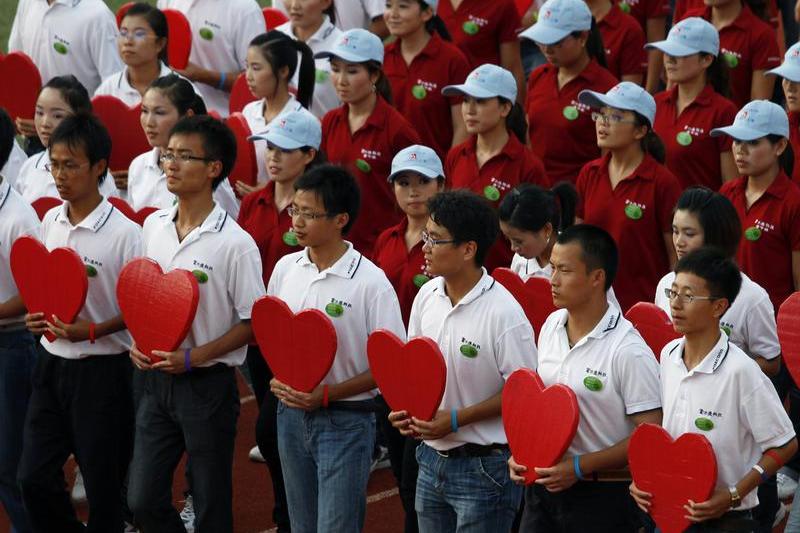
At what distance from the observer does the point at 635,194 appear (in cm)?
722

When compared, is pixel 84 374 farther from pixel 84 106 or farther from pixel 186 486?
Answer: pixel 84 106

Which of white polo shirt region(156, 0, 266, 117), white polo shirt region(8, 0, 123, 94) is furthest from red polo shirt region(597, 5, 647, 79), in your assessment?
white polo shirt region(8, 0, 123, 94)

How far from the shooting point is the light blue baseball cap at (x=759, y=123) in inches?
275

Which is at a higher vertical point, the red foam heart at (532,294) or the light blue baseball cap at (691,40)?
the light blue baseball cap at (691,40)

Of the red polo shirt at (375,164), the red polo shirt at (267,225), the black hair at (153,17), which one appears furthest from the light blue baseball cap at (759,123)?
the black hair at (153,17)

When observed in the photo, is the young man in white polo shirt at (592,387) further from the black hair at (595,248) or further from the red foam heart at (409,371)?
the red foam heart at (409,371)

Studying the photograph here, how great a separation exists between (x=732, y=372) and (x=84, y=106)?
419 centimetres

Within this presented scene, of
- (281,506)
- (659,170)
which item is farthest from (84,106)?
(659,170)

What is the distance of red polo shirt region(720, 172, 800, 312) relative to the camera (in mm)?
6918

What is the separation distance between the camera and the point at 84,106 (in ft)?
26.2

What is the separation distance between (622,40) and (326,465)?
4.19 metres

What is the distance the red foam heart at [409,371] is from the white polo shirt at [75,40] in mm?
4522

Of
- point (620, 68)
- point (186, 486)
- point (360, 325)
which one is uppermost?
point (360, 325)

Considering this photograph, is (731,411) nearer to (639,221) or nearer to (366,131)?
(639,221)
